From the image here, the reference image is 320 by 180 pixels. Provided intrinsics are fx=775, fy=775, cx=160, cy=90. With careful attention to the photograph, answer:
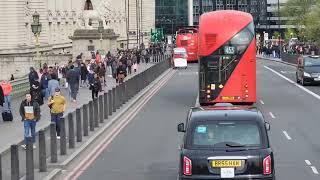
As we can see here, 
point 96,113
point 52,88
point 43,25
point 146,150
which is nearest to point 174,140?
point 146,150

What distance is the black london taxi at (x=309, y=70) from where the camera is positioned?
4616cm

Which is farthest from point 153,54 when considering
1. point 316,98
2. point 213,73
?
point 213,73

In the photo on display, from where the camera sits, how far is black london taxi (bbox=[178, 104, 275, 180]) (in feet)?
41.0

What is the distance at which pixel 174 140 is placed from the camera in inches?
906

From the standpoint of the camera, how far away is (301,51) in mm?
90562

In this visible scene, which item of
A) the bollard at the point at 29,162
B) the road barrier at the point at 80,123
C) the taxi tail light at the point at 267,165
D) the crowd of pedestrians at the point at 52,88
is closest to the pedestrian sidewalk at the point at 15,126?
the crowd of pedestrians at the point at 52,88

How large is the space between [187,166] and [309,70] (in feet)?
114

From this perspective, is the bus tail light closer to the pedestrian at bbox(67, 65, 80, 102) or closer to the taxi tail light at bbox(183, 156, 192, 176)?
the taxi tail light at bbox(183, 156, 192, 176)

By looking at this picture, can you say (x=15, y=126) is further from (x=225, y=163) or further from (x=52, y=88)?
(x=225, y=163)

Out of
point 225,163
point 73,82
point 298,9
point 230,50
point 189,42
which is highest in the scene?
point 298,9

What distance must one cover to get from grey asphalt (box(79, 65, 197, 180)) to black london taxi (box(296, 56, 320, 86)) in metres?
13.2

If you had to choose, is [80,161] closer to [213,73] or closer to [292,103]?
[213,73]

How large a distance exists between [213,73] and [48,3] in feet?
182

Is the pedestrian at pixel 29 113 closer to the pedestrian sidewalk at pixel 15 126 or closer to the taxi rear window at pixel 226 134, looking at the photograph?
the pedestrian sidewalk at pixel 15 126
